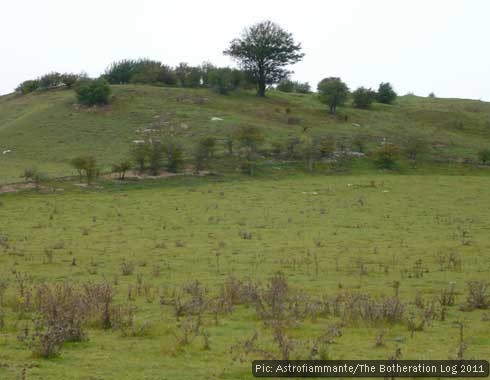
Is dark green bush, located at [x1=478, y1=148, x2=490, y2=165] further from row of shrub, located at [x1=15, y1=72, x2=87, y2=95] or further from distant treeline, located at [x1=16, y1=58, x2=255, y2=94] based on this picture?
row of shrub, located at [x1=15, y1=72, x2=87, y2=95]

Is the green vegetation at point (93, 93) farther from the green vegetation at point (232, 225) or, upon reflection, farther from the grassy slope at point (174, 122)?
the grassy slope at point (174, 122)

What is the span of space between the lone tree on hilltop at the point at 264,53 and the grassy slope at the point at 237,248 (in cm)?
4054

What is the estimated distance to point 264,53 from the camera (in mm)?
90438

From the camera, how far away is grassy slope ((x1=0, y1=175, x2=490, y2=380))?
11.0m

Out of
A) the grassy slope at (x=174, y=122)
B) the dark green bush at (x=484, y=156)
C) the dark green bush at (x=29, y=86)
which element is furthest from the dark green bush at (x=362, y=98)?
the dark green bush at (x=29, y=86)

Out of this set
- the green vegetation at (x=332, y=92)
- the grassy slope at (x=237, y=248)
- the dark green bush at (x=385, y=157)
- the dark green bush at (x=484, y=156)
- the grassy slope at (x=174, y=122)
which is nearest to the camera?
the grassy slope at (x=237, y=248)

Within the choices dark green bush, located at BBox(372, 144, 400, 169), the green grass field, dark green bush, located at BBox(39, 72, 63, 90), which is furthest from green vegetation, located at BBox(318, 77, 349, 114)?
dark green bush, located at BBox(39, 72, 63, 90)

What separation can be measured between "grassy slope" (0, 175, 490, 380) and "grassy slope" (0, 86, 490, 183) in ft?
Answer: 48.6

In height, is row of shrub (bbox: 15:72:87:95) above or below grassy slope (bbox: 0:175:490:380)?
above

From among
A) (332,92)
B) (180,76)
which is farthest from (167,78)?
(332,92)

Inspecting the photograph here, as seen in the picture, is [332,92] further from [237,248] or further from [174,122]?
[237,248]

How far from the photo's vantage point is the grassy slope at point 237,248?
11.0m

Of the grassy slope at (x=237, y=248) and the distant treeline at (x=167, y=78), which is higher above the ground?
the distant treeline at (x=167, y=78)

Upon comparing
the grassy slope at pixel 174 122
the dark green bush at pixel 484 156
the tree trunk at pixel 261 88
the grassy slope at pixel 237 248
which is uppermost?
the tree trunk at pixel 261 88
